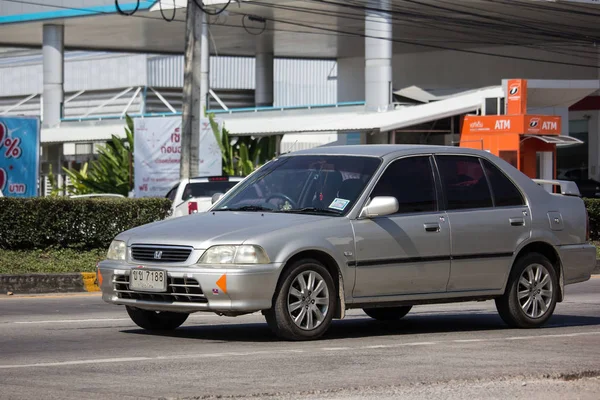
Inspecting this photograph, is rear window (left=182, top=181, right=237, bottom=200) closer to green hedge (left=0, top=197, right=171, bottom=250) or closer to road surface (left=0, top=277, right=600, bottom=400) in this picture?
green hedge (left=0, top=197, right=171, bottom=250)

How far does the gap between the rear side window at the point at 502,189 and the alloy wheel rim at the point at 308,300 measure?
2.21 meters

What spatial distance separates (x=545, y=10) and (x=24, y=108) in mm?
36381

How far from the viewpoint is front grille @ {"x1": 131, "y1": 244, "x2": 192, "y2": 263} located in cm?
923

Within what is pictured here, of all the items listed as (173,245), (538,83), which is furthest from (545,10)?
(173,245)

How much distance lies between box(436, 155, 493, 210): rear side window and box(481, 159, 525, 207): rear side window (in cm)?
8

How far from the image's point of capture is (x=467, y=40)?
5159cm

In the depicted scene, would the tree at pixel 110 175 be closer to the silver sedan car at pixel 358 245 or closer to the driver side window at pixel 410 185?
the silver sedan car at pixel 358 245

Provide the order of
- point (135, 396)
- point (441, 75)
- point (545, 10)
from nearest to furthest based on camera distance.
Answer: point (135, 396), point (545, 10), point (441, 75)

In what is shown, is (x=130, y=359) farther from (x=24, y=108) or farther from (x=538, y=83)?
(x=24, y=108)

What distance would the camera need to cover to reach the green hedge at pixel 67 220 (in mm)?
18609

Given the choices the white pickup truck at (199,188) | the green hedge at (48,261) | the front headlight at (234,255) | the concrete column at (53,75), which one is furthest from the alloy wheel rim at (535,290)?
the concrete column at (53,75)

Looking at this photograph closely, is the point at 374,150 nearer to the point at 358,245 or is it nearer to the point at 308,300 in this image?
the point at 358,245

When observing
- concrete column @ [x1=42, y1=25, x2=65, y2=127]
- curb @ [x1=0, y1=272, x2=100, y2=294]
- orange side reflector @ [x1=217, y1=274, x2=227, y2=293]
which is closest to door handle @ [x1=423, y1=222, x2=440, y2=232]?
orange side reflector @ [x1=217, y1=274, x2=227, y2=293]

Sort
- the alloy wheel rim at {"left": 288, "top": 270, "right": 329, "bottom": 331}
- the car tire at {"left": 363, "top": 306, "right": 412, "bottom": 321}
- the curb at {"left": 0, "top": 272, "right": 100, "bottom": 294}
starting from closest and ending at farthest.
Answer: the alloy wheel rim at {"left": 288, "top": 270, "right": 329, "bottom": 331} < the car tire at {"left": 363, "top": 306, "right": 412, "bottom": 321} < the curb at {"left": 0, "top": 272, "right": 100, "bottom": 294}
